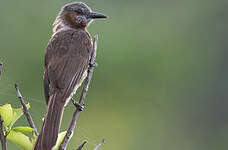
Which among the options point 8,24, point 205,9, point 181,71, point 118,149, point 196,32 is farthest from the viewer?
point 205,9

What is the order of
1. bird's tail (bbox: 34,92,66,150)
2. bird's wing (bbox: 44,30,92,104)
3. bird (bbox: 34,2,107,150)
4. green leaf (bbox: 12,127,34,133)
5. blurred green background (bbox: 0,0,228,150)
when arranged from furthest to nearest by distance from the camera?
blurred green background (bbox: 0,0,228,150) < bird's wing (bbox: 44,30,92,104) < bird (bbox: 34,2,107,150) < bird's tail (bbox: 34,92,66,150) < green leaf (bbox: 12,127,34,133)

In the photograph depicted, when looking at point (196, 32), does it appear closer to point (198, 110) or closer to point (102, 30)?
point (198, 110)

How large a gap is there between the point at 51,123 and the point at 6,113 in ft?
2.34

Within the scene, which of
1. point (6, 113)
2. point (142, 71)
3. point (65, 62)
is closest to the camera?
point (6, 113)

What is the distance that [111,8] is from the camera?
19.9 m

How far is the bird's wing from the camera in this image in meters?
5.05

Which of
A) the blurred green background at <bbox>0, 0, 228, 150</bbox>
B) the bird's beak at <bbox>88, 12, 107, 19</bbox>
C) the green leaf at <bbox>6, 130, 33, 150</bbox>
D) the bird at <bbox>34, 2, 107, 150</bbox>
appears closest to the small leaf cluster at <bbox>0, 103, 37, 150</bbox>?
the green leaf at <bbox>6, 130, 33, 150</bbox>

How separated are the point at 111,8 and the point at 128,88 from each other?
3045mm

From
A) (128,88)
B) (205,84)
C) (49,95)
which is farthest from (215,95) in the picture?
(49,95)

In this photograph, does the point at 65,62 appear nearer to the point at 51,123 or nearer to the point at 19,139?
the point at 51,123

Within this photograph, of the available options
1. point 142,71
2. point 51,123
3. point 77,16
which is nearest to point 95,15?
point 77,16

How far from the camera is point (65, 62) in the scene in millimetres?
5289

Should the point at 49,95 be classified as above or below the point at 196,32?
above

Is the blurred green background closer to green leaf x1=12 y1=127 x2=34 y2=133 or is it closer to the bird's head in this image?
the bird's head
